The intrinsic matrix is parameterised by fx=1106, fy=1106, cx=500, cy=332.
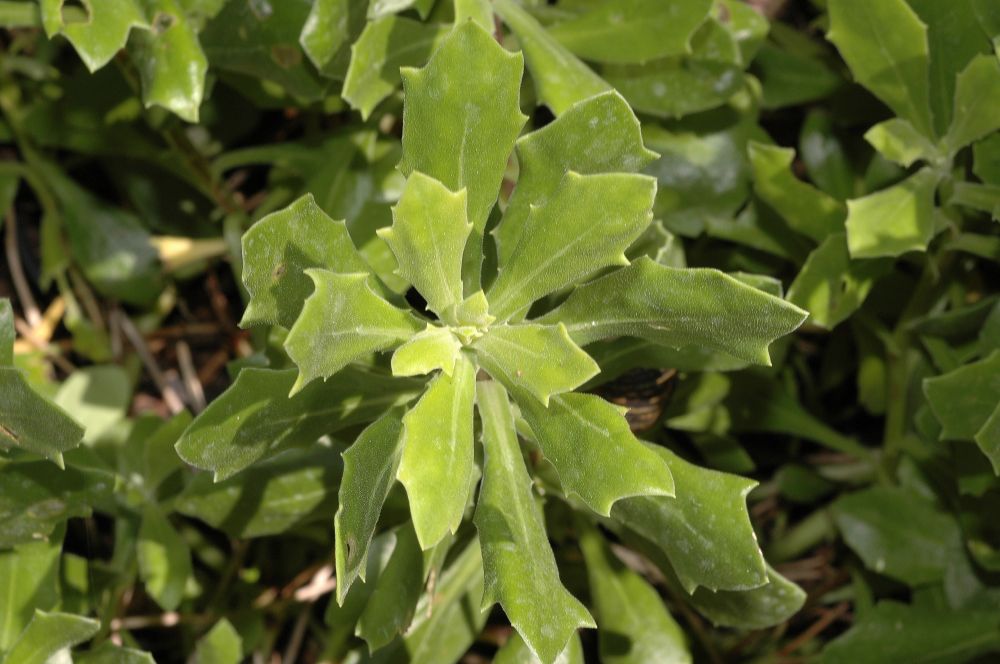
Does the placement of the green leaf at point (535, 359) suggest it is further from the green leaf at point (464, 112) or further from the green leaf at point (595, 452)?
the green leaf at point (464, 112)

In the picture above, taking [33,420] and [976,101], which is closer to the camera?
[33,420]

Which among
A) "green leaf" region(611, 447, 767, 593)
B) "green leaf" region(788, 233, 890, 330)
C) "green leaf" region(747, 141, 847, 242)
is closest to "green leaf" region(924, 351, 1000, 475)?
"green leaf" region(788, 233, 890, 330)

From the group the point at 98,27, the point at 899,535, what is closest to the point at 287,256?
the point at 98,27

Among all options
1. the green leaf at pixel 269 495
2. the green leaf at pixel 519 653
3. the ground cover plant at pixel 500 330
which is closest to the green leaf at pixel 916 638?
the ground cover plant at pixel 500 330

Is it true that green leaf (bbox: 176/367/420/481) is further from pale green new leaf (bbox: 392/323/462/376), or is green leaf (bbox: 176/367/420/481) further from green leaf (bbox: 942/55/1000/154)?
green leaf (bbox: 942/55/1000/154)

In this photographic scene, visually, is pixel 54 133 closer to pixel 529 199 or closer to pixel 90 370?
pixel 90 370

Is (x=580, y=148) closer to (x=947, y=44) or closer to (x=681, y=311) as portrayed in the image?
(x=681, y=311)
